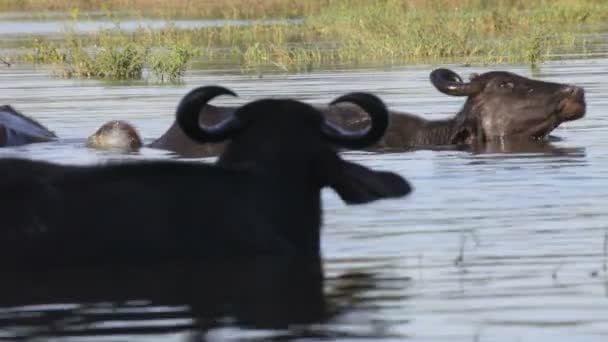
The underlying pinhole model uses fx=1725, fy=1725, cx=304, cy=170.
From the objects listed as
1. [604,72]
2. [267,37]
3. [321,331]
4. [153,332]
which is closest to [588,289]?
[321,331]

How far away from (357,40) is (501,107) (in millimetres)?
15706

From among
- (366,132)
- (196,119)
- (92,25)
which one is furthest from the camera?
(92,25)

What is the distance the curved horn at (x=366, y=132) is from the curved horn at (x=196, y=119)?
479mm

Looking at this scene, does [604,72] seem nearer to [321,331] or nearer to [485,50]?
[485,50]

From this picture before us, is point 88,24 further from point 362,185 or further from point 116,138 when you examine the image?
point 362,185

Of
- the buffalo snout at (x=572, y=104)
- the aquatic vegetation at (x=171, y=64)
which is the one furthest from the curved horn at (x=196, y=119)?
the aquatic vegetation at (x=171, y=64)

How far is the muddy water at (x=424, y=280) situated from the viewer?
6.71 metres

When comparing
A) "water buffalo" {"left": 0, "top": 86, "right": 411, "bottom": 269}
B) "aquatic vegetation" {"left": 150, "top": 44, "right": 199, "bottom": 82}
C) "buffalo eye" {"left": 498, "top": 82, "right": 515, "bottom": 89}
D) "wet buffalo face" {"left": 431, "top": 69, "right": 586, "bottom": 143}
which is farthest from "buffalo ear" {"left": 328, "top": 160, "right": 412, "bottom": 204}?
"aquatic vegetation" {"left": 150, "top": 44, "right": 199, "bottom": 82}

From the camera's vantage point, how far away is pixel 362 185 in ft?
29.1

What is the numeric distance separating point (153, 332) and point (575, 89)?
9.42 metres

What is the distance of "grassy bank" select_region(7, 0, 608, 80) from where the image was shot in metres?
26.3

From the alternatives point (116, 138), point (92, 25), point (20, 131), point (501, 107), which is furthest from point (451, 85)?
point (92, 25)

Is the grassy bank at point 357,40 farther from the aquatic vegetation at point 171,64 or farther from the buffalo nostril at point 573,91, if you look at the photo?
the buffalo nostril at point 573,91

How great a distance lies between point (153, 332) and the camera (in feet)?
22.0
